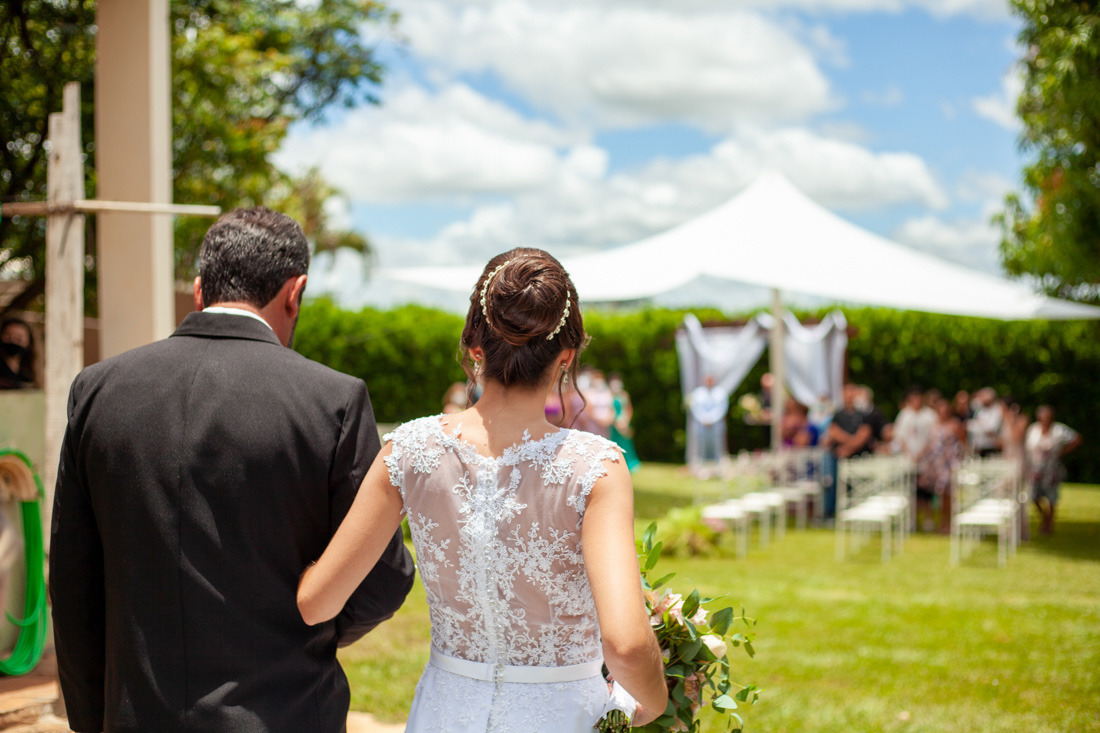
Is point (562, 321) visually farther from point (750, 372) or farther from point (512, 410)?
point (750, 372)

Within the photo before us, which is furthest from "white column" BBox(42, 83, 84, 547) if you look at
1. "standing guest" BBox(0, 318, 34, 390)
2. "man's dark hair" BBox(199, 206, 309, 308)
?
"man's dark hair" BBox(199, 206, 309, 308)

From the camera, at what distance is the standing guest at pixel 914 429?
11.5 meters

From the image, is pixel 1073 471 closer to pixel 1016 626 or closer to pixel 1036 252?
pixel 1036 252

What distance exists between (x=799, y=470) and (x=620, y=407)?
3.41 meters

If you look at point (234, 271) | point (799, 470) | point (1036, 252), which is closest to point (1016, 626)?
point (799, 470)

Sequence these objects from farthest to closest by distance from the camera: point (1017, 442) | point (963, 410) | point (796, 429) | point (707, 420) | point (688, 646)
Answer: point (707, 420) < point (963, 410) < point (796, 429) < point (1017, 442) < point (688, 646)

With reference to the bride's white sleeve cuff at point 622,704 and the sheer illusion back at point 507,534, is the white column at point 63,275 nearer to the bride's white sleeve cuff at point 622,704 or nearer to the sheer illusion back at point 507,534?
the sheer illusion back at point 507,534

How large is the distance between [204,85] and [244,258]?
7751mm

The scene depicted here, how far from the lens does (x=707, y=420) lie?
→ 15.5 meters

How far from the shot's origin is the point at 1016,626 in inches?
253

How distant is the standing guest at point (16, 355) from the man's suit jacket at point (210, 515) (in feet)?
12.2

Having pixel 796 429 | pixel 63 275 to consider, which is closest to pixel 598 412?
pixel 796 429

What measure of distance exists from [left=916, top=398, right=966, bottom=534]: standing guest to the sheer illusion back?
1045 cm

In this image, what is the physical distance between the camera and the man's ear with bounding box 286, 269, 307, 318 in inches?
77.4
